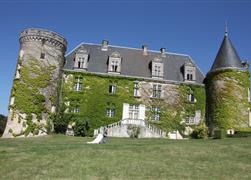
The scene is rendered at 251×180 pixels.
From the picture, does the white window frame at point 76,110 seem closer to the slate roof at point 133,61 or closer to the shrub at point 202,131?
the slate roof at point 133,61

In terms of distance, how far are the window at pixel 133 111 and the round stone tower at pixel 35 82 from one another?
7.91m

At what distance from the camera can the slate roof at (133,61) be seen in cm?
3284

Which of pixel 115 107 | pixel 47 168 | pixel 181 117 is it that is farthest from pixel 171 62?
pixel 47 168

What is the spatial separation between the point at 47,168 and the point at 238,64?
2562 centimetres

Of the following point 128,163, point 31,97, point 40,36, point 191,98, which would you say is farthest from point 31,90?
point 128,163

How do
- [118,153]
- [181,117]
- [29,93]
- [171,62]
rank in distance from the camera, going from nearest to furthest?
[118,153] → [29,93] → [181,117] → [171,62]

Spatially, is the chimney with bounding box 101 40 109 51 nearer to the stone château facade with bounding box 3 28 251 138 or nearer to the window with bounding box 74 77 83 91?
the stone château facade with bounding box 3 28 251 138

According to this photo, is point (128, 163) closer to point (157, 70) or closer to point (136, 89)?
point (136, 89)

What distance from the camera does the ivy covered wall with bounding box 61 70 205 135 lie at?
30.7 m

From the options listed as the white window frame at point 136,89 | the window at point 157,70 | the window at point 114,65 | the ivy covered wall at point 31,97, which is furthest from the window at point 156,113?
the ivy covered wall at point 31,97

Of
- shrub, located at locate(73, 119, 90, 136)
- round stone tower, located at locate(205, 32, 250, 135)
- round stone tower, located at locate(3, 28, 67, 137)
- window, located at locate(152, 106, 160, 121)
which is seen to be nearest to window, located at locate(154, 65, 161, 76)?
window, located at locate(152, 106, 160, 121)

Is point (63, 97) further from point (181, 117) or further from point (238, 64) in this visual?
point (238, 64)

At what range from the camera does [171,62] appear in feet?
117

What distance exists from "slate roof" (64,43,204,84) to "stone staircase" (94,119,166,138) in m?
6.01
